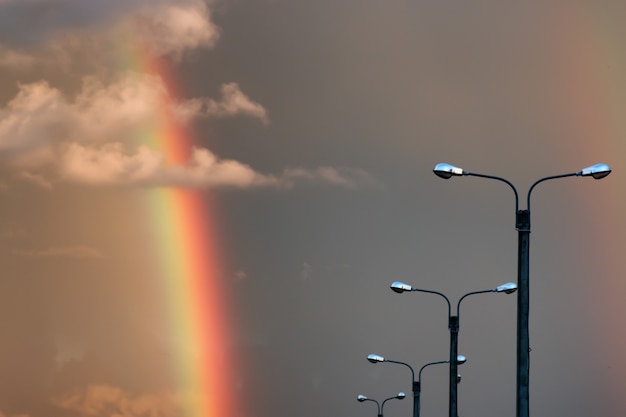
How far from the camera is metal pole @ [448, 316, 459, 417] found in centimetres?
5753

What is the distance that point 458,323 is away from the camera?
192ft

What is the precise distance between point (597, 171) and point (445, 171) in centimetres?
460

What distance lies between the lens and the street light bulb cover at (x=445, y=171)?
37.3 metres

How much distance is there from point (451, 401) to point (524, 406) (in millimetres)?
22259

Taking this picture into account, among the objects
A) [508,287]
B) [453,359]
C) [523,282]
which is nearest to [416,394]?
[453,359]

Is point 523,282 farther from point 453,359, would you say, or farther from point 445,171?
point 453,359

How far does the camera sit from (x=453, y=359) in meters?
57.7

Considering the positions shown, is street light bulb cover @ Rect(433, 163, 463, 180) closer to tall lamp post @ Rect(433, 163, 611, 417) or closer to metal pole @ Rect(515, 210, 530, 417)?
tall lamp post @ Rect(433, 163, 611, 417)

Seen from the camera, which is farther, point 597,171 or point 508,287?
point 508,287

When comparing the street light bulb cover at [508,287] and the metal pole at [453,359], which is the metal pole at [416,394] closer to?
the metal pole at [453,359]

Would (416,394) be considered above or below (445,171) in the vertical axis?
below

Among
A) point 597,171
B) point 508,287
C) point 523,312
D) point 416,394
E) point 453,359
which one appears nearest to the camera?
point 597,171

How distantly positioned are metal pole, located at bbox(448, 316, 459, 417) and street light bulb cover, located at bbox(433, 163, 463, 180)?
21.6 m

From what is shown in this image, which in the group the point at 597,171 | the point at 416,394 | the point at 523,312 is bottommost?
the point at 523,312
